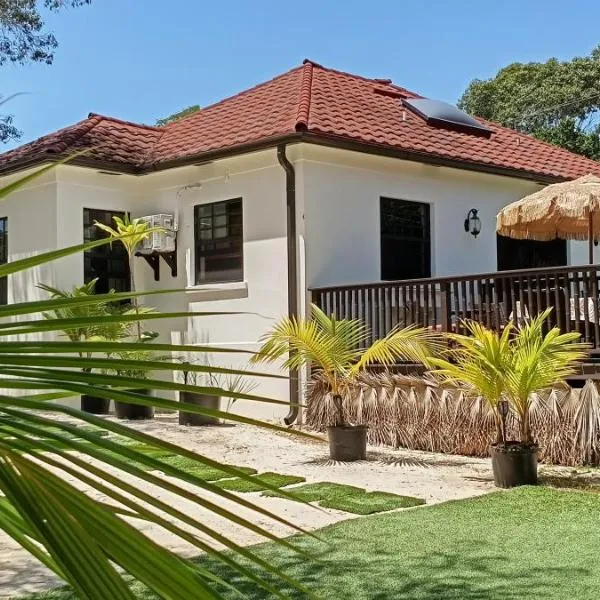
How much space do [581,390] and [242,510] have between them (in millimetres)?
4110

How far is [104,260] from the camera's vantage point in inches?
595

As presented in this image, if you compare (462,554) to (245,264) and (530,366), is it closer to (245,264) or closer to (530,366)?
(530,366)

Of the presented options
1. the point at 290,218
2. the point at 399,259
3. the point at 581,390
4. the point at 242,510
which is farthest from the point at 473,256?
the point at 242,510

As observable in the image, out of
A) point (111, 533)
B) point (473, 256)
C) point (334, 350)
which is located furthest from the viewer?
point (473, 256)

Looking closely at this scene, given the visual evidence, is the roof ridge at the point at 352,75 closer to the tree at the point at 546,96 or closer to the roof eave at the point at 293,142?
the roof eave at the point at 293,142

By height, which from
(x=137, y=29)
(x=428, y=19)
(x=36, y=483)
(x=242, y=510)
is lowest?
(x=242, y=510)

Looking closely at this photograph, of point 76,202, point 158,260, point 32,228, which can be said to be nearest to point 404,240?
point 158,260

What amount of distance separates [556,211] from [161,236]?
6.19m

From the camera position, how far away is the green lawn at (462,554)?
4.80 metres

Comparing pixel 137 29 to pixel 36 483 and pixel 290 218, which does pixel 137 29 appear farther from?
pixel 36 483

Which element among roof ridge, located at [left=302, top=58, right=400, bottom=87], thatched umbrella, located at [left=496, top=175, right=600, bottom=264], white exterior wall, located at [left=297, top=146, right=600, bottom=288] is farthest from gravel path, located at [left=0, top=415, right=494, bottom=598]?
roof ridge, located at [left=302, top=58, right=400, bottom=87]

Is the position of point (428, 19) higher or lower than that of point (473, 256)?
higher

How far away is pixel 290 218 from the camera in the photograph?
12.8 meters

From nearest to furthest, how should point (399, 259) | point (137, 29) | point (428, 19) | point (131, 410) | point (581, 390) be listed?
1. point (581, 390)
2. point (131, 410)
3. point (399, 259)
4. point (137, 29)
5. point (428, 19)
